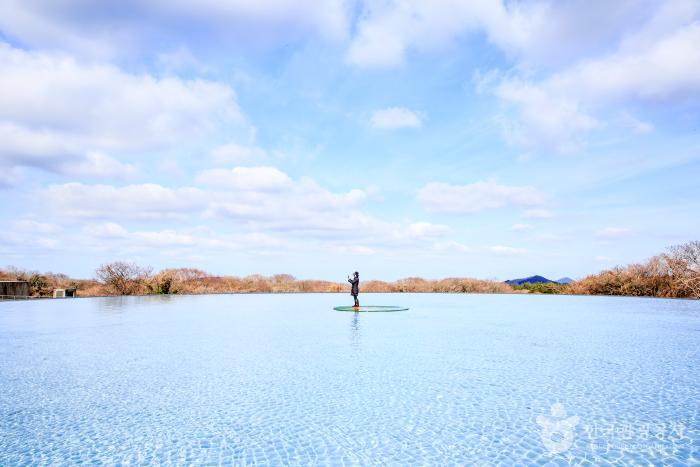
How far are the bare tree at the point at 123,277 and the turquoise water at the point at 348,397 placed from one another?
17610 millimetres

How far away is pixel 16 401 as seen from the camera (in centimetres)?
601

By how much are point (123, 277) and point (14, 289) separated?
5.79 m

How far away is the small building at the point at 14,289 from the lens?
2432 centimetres

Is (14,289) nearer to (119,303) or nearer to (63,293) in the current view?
(63,293)

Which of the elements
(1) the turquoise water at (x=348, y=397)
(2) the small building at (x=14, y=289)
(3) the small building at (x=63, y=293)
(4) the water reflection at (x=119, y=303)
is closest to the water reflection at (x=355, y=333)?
(1) the turquoise water at (x=348, y=397)

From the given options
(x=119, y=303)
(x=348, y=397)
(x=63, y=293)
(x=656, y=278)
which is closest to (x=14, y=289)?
(x=63, y=293)

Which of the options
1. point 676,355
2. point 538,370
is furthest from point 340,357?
point 676,355

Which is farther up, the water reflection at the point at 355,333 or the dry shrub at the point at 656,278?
the dry shrub at the point at 656,278

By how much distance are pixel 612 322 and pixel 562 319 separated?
1.52 m

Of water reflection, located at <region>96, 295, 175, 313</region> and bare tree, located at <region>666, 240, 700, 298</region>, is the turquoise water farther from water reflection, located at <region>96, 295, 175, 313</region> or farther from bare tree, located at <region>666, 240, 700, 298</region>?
bare tree, located at <region>666, 240, 700, 298</region>

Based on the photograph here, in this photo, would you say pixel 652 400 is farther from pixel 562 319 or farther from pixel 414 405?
pixel 562 319

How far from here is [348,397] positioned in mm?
6273

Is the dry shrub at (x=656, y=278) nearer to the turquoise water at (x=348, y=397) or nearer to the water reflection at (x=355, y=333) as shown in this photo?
the turquoise water at (x=348, y=397)

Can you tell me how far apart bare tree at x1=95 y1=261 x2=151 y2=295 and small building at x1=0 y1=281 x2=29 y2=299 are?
4255 mm
